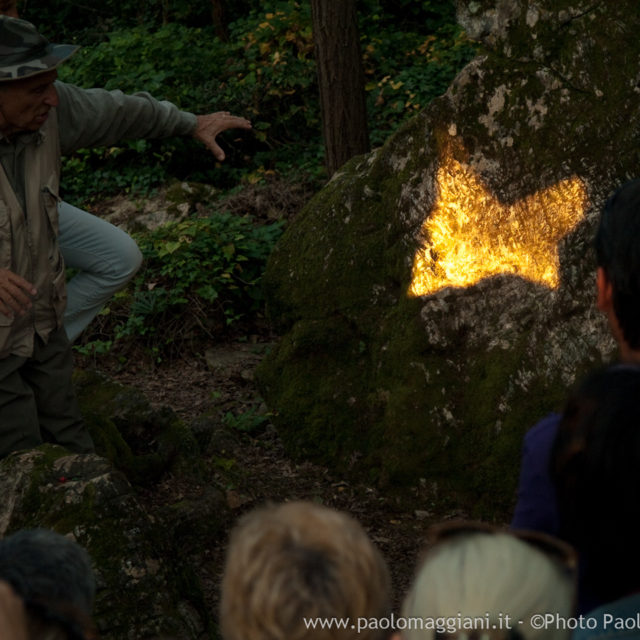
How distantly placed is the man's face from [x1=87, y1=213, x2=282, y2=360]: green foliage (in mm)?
3168

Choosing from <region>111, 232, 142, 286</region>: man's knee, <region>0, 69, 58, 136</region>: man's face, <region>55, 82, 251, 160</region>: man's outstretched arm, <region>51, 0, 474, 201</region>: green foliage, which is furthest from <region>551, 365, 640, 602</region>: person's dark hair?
<region>51, 0, 474, 201</region>: green foliage

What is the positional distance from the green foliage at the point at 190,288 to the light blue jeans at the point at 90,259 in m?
2.46

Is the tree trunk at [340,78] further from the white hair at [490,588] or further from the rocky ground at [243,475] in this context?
the white hair at [490,588]

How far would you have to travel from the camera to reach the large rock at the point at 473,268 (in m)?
4.41

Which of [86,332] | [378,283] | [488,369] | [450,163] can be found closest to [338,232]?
[378,283]

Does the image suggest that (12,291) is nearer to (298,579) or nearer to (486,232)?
(486,232)

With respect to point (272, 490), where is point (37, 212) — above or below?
above

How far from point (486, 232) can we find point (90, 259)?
77.2 inches

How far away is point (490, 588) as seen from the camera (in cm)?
144

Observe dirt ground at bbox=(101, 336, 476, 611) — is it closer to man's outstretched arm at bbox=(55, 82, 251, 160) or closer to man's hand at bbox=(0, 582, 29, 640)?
man's outstretched arm at bbox=(55, 82, 251, 160)

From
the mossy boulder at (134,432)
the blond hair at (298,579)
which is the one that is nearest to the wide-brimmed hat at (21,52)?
the mossy boulder at (134,432)

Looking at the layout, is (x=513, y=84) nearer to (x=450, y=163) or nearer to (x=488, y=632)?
(x=450, y=163)

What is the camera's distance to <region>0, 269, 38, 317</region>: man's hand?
3812 millimetres

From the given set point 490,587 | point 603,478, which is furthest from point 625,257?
point 490,587
